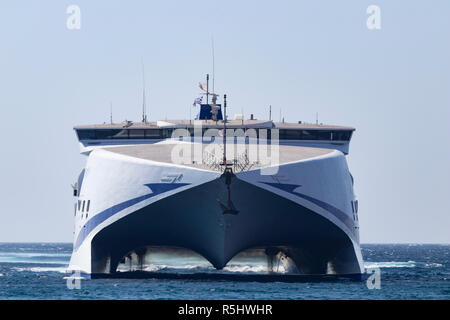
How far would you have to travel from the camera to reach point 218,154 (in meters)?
59.2

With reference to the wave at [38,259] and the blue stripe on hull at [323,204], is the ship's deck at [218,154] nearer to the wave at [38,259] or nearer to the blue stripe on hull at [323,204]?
the blue stripe on hull at [323,204]

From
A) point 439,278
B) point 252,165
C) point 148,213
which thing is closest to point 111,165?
point 148,213

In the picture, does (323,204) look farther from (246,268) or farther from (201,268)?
(201,268)

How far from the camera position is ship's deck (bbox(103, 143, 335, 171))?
190 feet

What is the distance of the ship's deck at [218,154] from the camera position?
190 ft

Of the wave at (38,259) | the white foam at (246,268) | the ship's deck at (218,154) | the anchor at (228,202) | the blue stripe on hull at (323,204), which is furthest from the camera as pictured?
the wave at (38,259)

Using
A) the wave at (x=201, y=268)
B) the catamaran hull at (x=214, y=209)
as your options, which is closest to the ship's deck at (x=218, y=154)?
the catamaran hull at (x=214, y=209)

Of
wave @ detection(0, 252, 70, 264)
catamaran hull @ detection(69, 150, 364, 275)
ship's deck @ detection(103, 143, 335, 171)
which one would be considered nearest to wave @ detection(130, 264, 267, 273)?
catamaran hull @ detection(69, 150, 364, 275)

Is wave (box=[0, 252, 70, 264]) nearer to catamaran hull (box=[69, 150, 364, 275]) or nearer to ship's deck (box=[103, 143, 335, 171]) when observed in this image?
ship's deck (box=[103, 143, 335, 171])

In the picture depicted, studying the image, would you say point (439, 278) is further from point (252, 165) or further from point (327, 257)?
point (252, 165)

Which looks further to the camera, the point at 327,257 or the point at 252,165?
the point at 327,257
